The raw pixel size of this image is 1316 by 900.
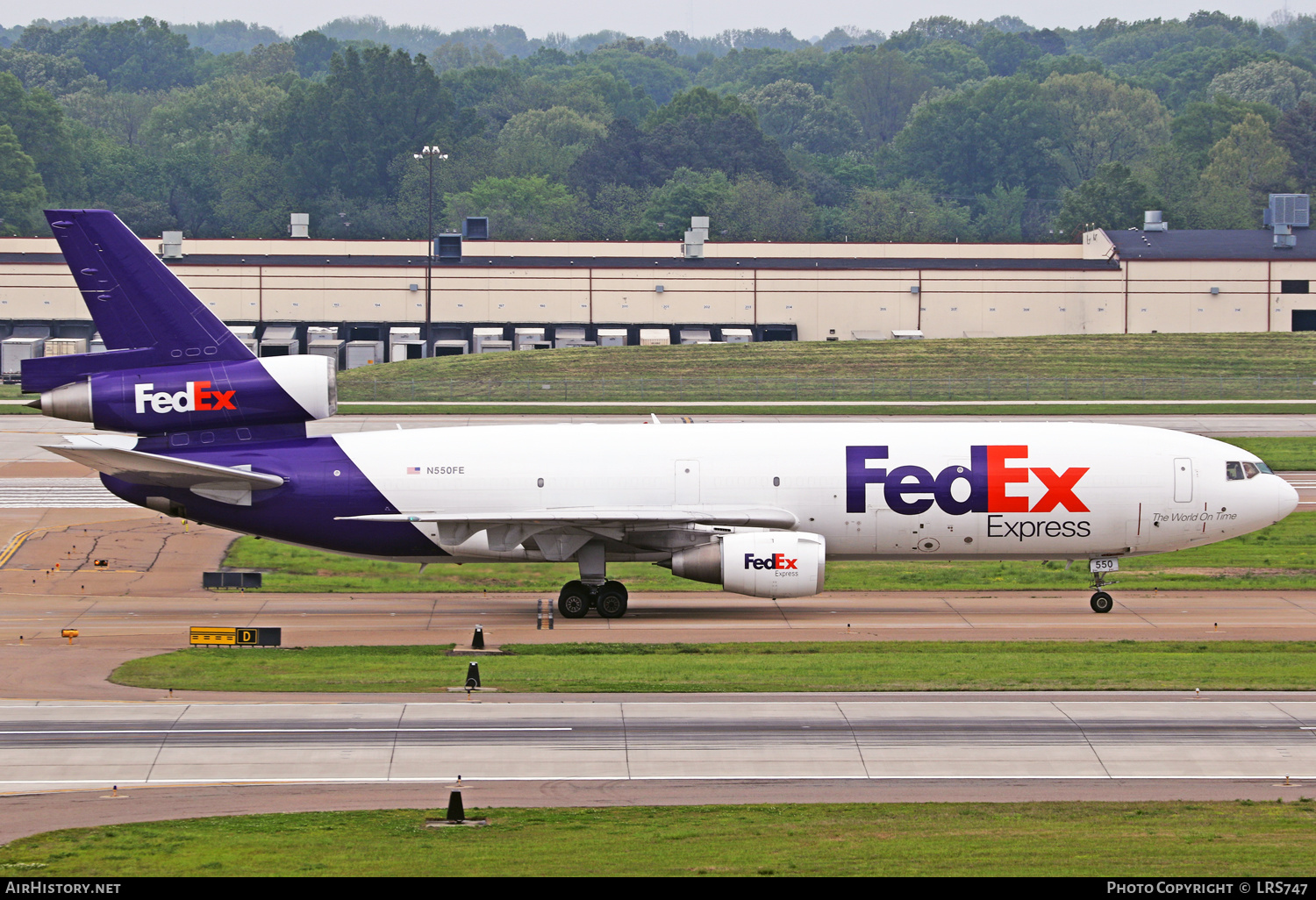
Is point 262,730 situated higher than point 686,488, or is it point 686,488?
point 686,488

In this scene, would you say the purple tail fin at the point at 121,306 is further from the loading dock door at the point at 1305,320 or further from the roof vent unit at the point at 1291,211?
the roof vent unit at the point at 1291,211

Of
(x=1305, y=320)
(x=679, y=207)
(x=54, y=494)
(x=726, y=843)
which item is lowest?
(x=726, y=843)

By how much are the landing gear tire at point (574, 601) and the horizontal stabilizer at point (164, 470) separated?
25.3 feet

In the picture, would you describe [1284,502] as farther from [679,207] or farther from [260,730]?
[679,207]

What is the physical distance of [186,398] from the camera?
128 feet

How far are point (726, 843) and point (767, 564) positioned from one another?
1737cm

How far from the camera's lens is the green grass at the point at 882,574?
1781 inches

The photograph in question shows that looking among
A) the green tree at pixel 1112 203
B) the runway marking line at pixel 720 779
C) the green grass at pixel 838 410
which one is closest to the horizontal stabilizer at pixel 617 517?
the runway marking line at pixel 720 779

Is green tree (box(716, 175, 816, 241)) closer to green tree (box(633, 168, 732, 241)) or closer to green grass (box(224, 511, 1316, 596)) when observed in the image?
green tree (box(633, 168, 732, 241))

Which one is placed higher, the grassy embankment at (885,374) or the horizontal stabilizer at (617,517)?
the grassy embankment at (885,374)

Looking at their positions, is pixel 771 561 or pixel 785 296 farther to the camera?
pixel 785 296

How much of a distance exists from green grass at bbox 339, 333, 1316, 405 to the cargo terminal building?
735 centimetres


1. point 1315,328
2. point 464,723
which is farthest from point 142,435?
point 1315,328

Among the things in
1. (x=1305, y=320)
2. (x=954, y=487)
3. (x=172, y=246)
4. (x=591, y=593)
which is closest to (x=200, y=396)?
(x=591, y=593)
